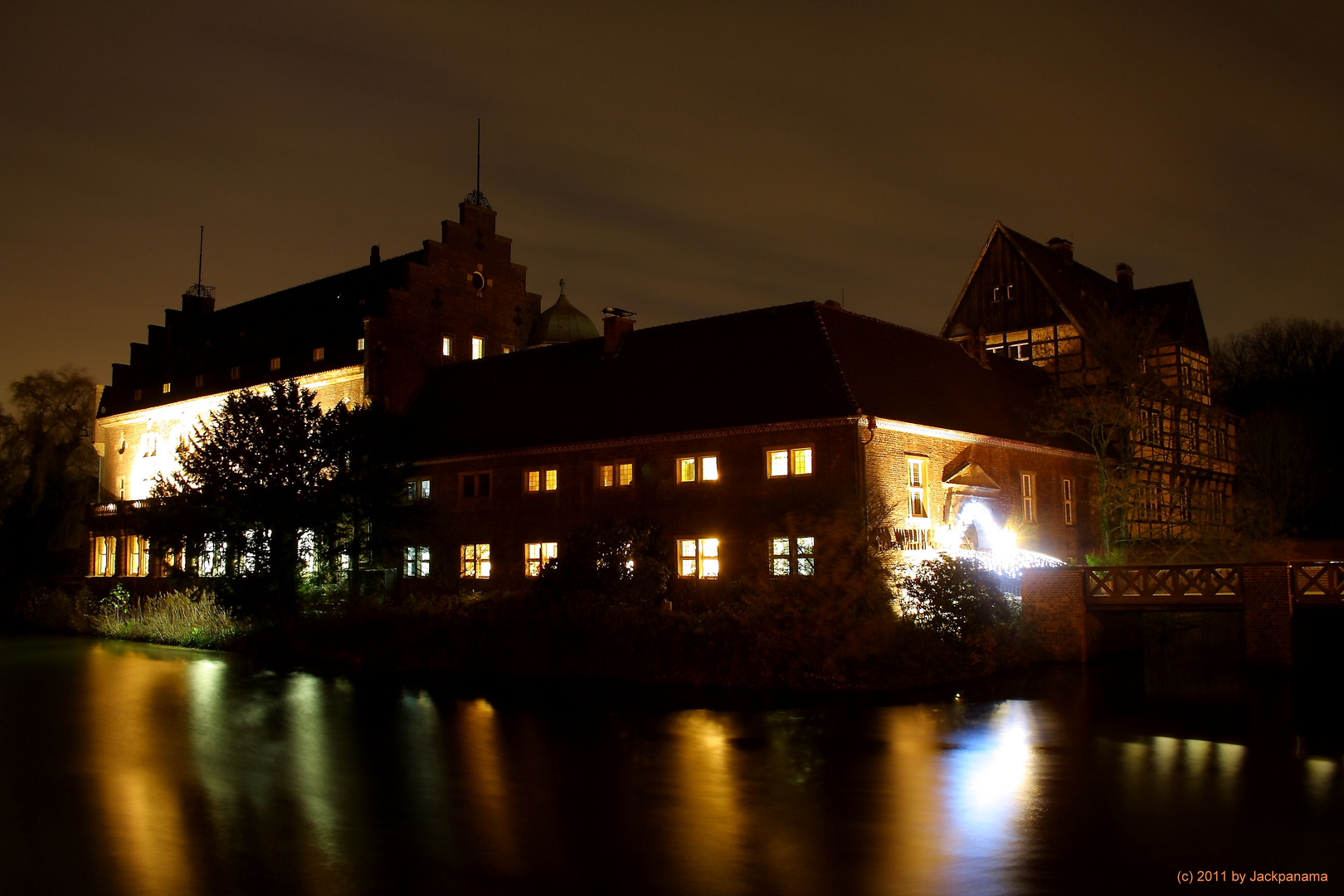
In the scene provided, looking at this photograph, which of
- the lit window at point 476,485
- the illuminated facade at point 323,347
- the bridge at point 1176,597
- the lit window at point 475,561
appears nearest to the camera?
the bridge at point 1176,597

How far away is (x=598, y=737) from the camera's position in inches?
755

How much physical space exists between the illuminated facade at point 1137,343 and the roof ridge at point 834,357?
9.58 meters

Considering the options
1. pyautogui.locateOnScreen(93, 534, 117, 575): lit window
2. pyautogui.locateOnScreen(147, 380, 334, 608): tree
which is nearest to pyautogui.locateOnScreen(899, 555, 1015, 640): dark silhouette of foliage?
pyautogui.locateOnScreen(147, 380, 334, 608): tree

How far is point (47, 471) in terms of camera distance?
214 feet

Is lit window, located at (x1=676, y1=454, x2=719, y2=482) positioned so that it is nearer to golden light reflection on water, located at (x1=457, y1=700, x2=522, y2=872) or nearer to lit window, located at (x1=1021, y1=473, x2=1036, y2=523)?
lit window, located at (x1=1021, y1=473, x2=1036, y2=523)

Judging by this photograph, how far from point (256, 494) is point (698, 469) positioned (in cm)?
1371

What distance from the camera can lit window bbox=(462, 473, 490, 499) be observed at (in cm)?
3950

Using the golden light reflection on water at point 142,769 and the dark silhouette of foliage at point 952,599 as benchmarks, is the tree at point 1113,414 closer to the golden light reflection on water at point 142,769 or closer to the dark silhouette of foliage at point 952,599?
the dark silhouette of foliage at point 952,599

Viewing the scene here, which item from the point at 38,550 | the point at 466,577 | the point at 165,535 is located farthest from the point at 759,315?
the point at 38,550

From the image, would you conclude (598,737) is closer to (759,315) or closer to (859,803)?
(859,803)

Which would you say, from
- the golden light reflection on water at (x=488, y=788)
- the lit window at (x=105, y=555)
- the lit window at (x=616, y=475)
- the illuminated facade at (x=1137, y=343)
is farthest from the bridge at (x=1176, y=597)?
the lit window at (x=105, y=555)

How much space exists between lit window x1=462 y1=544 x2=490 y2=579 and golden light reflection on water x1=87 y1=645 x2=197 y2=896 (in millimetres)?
9904

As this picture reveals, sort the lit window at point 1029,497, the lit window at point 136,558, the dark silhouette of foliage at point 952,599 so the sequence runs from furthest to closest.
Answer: the lit window at point 136,558
the lit window at point 1029,497
the dark silhouette of foliage at point 952,599

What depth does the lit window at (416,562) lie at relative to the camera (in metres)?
41.2
